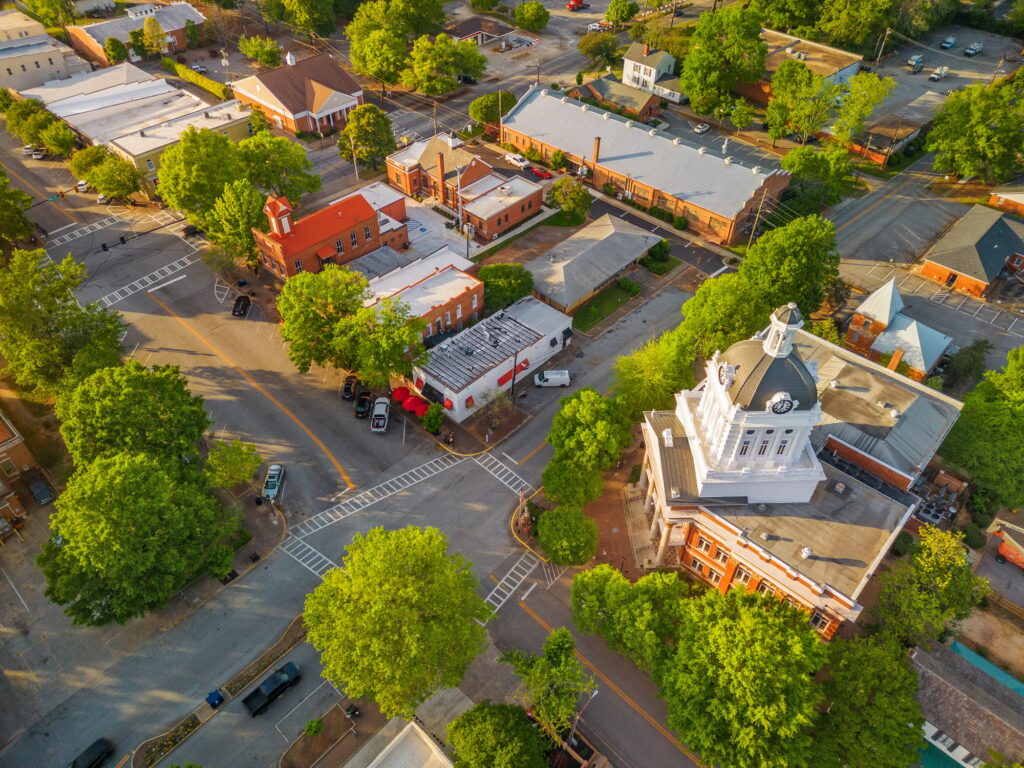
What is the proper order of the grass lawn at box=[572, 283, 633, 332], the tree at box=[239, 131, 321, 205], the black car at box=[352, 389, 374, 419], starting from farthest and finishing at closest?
the tree at box=[239, 131, 321, 205] → the grass lawn at box=[572, 283, 633, 332] → the black car at box=[352, 389, 374, 419]

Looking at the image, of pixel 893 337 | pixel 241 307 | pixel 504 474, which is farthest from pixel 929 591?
pixel 241 307

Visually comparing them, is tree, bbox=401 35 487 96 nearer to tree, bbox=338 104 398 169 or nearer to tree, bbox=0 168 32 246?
tree, bbox=338 104 398 169

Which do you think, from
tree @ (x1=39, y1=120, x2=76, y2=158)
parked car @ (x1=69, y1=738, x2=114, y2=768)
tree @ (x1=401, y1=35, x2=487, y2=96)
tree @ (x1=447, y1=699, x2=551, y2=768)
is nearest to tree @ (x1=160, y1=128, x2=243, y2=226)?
tree @ (x1=39, y1=120, x2=76, y2=158)

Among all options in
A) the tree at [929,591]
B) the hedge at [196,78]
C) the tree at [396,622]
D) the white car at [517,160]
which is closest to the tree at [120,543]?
the tree at [396,622]

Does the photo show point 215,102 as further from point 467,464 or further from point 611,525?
point 611,525

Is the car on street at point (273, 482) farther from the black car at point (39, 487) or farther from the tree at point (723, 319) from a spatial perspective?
the tree at point (723, 319)

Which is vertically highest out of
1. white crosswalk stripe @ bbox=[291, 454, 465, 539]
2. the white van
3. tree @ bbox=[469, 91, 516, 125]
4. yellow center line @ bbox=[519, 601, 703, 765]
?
tree @ bbox=[469, 91, 516, 125]
